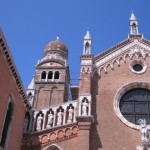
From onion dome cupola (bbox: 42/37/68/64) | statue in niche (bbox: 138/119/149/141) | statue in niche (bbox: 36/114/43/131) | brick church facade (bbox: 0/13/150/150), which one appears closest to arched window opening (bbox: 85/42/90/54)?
brick church facade (bbox: 0/13/150/150)

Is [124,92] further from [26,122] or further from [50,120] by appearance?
[26,122]

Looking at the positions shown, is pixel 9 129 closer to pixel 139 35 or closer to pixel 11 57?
pixel 11 57

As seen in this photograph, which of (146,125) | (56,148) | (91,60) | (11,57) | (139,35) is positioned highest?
(139,35)

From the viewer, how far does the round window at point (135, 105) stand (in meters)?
15.7

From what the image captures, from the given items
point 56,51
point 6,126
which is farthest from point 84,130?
point 56,51

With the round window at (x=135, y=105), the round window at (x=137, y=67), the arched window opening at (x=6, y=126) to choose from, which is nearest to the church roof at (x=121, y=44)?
the round window at (x=137, y=67)

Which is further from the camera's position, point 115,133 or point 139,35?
point 139,35

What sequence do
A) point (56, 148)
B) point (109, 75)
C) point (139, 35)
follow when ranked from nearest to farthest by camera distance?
point (56, 148)
point (109, 75)
point (139, 35)

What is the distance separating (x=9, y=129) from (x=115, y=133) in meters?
5.06

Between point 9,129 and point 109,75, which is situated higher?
point 109,75

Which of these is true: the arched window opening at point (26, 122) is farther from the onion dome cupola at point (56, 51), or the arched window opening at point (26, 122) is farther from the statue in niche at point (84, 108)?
the onion dome cupola at point (56, 51)

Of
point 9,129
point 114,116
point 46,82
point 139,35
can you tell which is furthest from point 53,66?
point 9,129

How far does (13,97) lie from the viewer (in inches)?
528

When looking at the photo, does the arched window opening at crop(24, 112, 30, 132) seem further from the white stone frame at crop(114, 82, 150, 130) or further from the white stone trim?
the white stone trim
